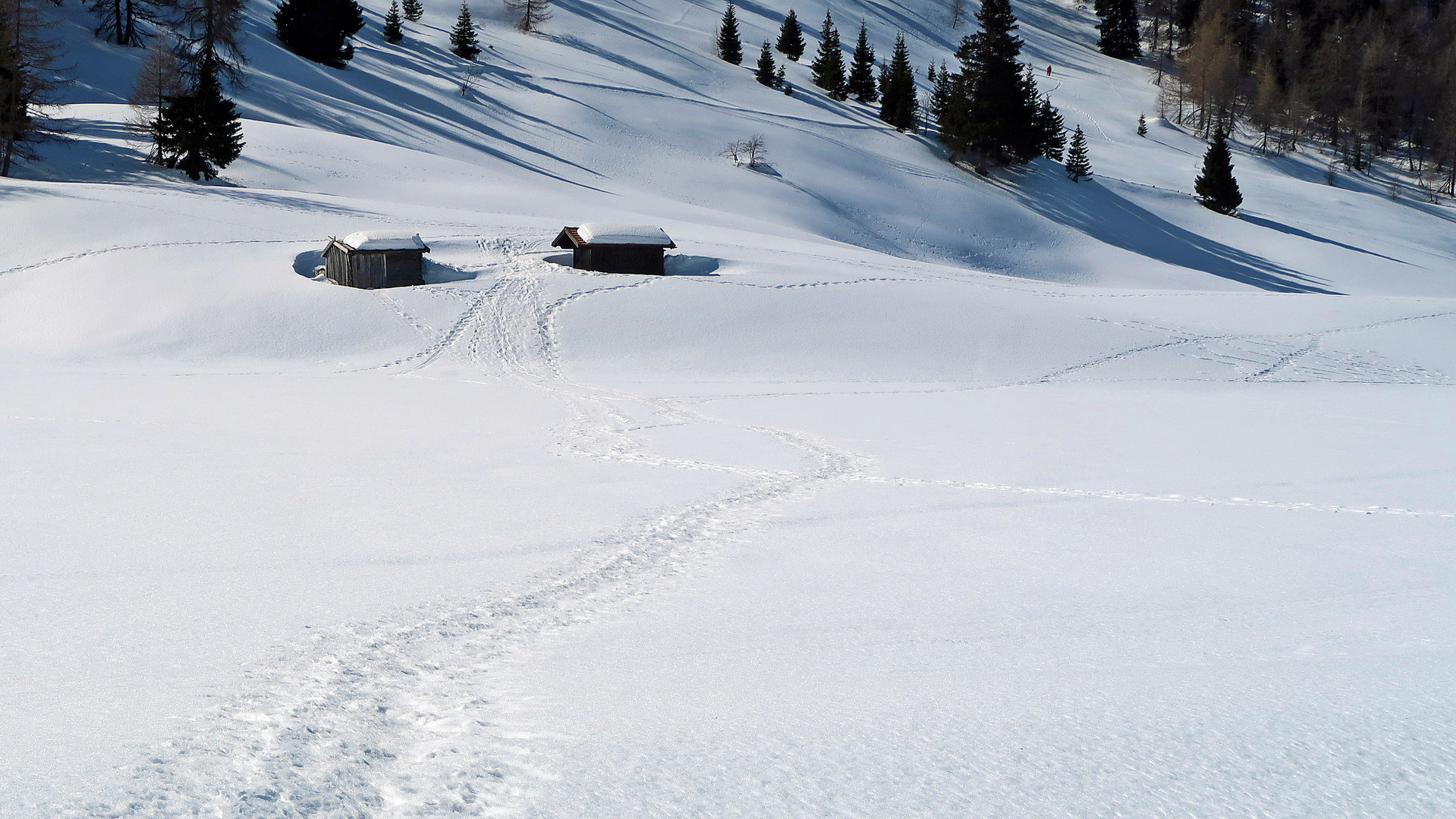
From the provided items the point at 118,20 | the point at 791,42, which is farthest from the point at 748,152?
the point at 118,20

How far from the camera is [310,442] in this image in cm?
1147

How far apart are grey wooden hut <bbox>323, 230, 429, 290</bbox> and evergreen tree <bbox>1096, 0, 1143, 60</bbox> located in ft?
284

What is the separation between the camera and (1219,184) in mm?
53656

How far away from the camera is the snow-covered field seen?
3781 millimetres

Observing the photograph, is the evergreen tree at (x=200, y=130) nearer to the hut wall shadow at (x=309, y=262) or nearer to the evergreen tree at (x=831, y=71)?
the hut wall shadow at (x=309, y=262)

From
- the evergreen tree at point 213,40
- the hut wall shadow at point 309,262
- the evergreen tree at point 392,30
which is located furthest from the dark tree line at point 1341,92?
the hut wall shadow at point 309,262

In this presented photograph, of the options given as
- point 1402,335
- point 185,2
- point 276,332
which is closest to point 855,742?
point 276,332

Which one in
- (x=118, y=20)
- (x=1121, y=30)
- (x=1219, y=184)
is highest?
(x=1121, y=30)

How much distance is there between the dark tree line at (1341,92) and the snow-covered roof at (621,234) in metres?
61.1

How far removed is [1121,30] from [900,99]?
154 ft

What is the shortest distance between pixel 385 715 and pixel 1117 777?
9.88 feet

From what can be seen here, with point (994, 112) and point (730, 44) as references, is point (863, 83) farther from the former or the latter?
point (994, 112)

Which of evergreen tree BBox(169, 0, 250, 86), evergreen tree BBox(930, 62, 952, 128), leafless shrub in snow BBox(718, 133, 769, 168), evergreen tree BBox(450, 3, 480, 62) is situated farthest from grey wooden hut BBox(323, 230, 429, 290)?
evergreen tree BBox(930, 62, 952, 128)

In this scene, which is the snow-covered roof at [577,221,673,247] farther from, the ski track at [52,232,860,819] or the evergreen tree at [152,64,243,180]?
the ski track at [52,232,860,819]
